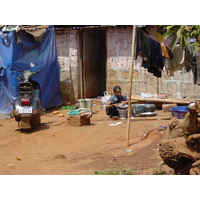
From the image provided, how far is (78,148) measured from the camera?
23.8ft

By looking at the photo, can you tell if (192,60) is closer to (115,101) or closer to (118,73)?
(115,101)

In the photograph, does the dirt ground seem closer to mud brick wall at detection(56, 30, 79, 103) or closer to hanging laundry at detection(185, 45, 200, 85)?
hanging laundry at detection(185, 45, 200, 85)

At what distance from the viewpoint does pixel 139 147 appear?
6863 millimetres

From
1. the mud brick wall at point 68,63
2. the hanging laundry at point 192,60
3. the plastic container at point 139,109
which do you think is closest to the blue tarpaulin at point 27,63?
the mud brick wall at point 68,63

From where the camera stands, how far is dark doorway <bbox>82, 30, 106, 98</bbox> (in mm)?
14094

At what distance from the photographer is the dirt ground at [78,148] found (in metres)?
5.77

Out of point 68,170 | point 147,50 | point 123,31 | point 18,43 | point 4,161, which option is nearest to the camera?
point 68,170

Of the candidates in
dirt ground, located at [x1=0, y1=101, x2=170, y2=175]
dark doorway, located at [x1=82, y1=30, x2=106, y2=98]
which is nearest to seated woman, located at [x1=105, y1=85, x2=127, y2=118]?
dirt ground, located at [x1=0, y1=101, x2=170, y2=175]

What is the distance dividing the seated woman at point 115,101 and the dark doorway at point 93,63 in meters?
3.91

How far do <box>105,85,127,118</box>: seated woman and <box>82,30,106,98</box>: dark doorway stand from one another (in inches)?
154

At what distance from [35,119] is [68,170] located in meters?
3.66

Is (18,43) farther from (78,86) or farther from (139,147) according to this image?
(139,147)

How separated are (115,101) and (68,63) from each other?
4.40m
